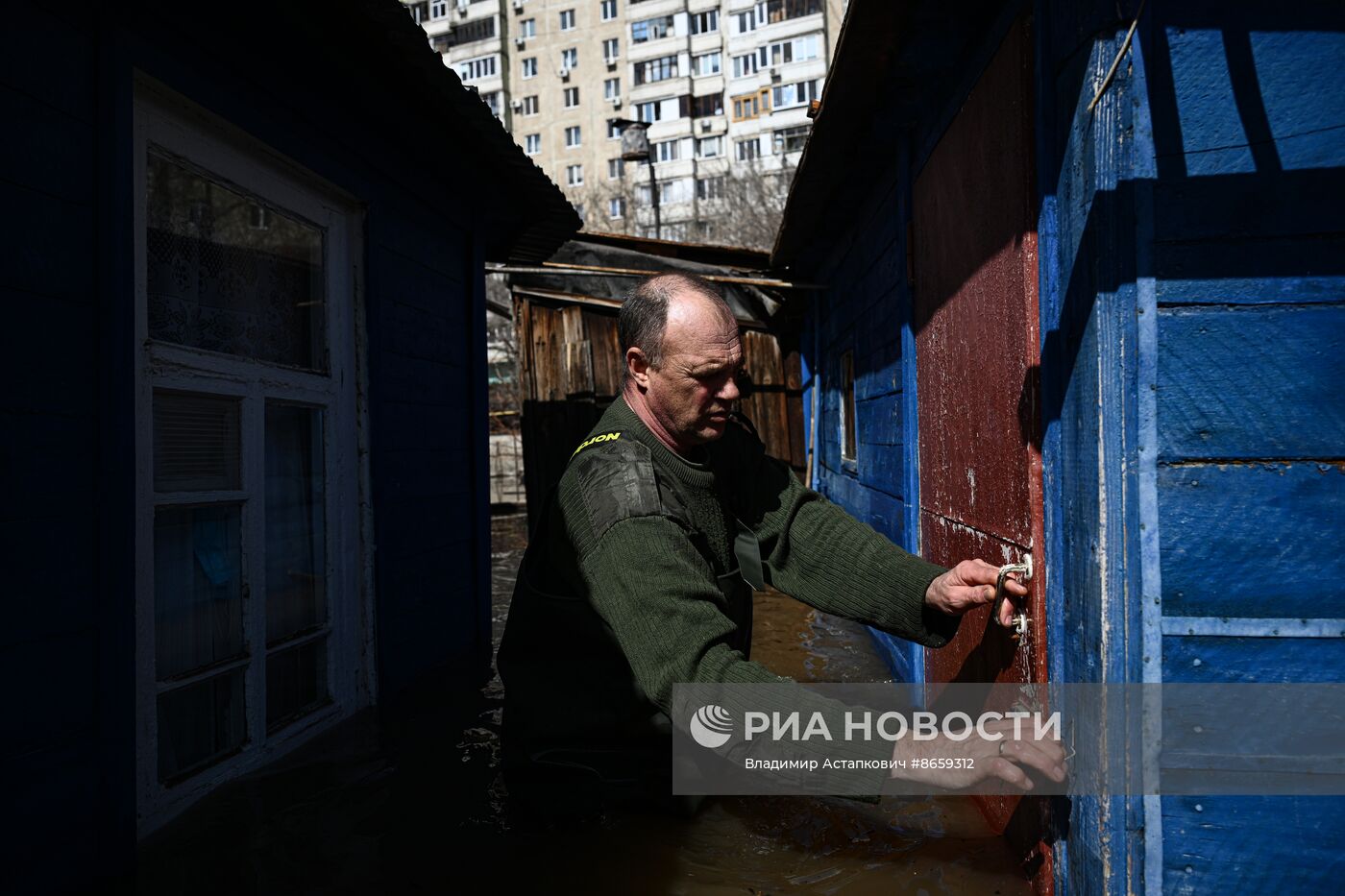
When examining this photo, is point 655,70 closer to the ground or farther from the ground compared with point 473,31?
closer to the ground

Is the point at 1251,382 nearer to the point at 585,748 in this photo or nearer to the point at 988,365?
the point at 988,365

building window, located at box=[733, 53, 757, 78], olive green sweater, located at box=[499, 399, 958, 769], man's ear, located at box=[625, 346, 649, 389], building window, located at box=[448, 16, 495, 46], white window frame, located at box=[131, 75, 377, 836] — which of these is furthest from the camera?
building window, located at box=[448, 16, 495, 46]

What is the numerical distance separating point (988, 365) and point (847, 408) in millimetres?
4547

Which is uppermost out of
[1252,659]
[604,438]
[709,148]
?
[709,148]

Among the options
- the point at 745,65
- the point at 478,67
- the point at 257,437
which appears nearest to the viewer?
the point at 257,437

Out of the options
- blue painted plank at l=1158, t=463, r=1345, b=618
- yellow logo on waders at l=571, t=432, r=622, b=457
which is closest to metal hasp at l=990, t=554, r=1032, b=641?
blue painted plank at l=1158, t=463, r=1345, b=618

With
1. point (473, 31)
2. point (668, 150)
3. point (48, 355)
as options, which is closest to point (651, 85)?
point (668, 150)

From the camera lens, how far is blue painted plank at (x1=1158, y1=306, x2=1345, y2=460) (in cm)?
174

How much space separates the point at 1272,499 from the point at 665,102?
45.6 m

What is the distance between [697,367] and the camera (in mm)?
2275

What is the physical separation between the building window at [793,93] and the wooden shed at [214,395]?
37.5 meters

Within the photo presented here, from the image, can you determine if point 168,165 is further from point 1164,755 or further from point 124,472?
point 1164,755

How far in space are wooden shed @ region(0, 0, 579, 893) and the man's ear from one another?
5.11 ft

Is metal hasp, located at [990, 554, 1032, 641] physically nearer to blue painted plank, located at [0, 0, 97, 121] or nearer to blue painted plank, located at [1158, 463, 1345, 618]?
blue painted plank, located at [1158, 463, 1345, 618]
